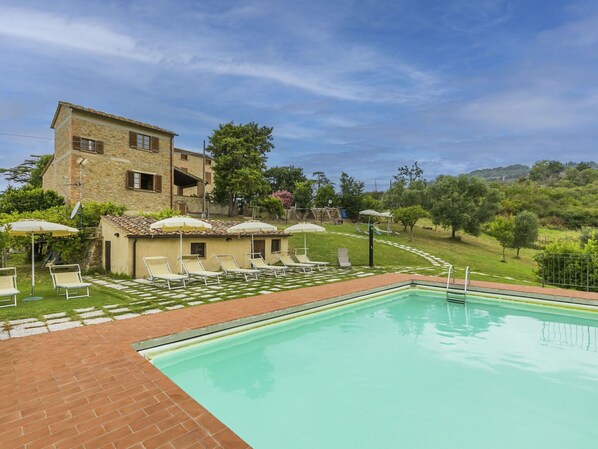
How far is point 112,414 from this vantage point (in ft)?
10.3

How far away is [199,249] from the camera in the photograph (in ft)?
46.8

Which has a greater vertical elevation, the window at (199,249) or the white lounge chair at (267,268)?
the window at (199,249)

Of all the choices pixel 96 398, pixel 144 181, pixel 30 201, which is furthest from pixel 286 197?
pixel 96 398

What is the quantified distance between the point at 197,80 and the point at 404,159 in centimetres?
5649

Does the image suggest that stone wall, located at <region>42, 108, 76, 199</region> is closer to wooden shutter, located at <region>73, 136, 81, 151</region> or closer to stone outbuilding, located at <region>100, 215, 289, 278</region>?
wooden shutter, located at <region>73, 136, 81, 151</region>

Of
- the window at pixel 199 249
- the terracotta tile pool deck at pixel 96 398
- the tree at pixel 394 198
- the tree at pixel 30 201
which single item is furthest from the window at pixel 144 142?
the tree at pixel 394 198

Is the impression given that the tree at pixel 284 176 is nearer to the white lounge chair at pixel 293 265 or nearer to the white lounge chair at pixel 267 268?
the white lounge chair at pixel 293 265

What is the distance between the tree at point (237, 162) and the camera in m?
30.4

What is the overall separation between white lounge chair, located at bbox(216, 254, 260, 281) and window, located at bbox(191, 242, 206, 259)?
2.39 feet

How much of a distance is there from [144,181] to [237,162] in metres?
9.59

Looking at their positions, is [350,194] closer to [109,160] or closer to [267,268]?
[109,160]

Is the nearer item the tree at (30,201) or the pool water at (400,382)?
the pool water at (400,382)

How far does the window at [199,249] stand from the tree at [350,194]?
90.6ft

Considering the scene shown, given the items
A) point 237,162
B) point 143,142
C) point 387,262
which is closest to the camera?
point 387,262
